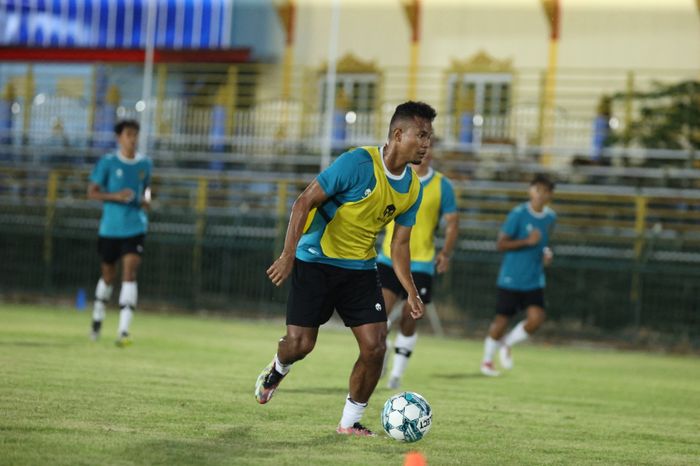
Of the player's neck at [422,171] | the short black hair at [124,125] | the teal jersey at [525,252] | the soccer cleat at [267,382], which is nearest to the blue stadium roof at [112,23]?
the short black hair at [124,125]

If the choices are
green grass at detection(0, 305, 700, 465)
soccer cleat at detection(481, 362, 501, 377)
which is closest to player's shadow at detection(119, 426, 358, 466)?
green grass at detection(0, 305, 700, 465)

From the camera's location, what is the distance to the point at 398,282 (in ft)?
40.2

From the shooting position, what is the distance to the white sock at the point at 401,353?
12164 millimetres

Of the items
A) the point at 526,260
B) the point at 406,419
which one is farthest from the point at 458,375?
the point at 406,419

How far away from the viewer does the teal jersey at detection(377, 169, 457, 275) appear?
12.6 meters

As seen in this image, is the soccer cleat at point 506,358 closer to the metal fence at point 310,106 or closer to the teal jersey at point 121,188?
the teal jersey at point 121,188

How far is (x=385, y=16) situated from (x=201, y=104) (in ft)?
17.8

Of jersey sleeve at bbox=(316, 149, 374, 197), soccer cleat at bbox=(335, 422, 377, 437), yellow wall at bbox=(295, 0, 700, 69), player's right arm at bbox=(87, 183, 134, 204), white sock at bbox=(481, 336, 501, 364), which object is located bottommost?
white sock at bbox=(481, 336, 501, 364)

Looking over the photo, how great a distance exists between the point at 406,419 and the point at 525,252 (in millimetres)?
7654

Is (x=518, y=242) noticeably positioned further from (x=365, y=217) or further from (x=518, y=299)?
(x=365, y=217)

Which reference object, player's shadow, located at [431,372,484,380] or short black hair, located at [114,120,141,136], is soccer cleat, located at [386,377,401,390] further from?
short black hair, located at [114,120,141,136]

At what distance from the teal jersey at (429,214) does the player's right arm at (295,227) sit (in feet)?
14.3

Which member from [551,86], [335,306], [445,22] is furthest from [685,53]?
[335,306]

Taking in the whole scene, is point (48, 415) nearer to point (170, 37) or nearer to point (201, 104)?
point (201, 104)
